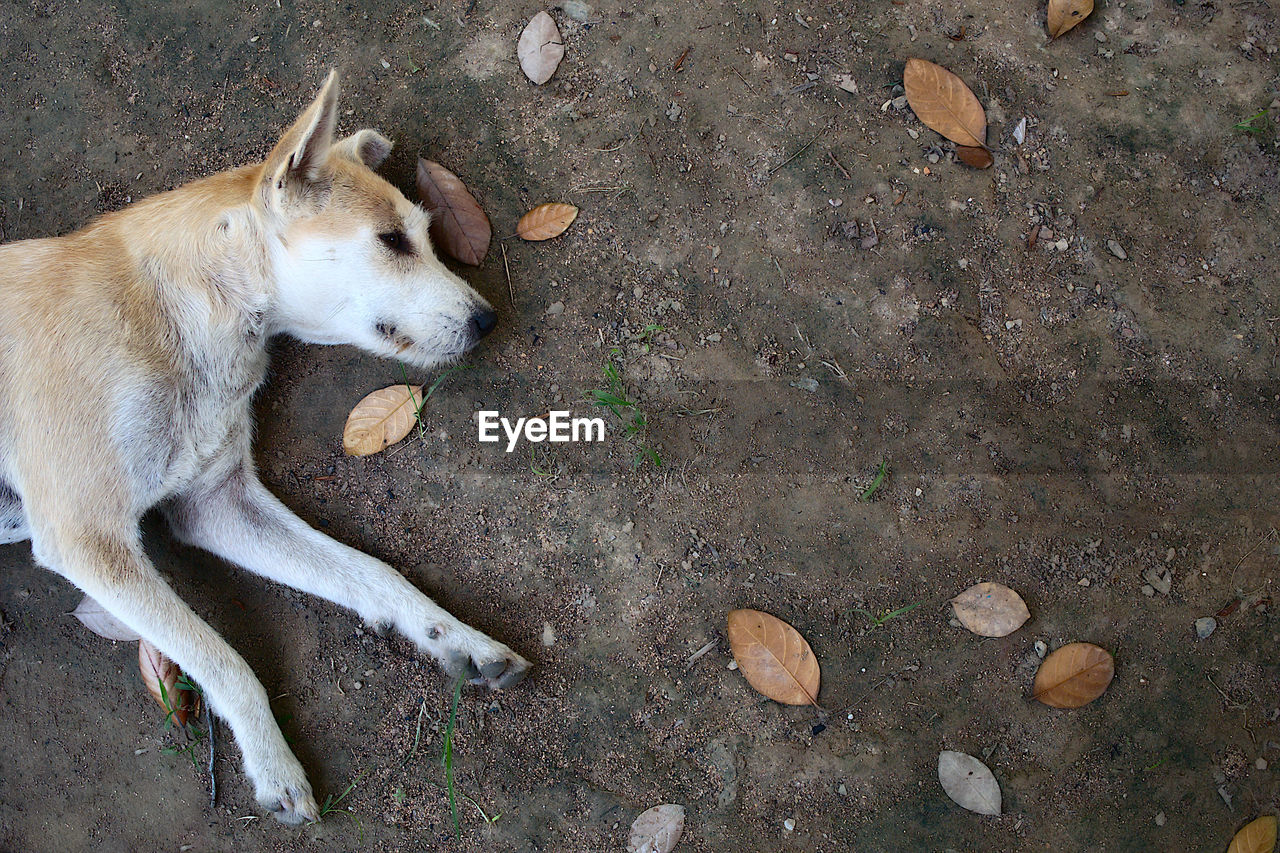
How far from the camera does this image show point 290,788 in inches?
135

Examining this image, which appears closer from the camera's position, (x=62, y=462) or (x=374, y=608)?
(x=62, y=462)

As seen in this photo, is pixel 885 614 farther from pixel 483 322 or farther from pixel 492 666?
pixel 483 322

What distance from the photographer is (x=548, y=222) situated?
12.8 ft

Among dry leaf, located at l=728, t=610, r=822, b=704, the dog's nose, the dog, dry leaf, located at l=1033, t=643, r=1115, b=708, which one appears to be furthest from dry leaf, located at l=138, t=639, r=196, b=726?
dry leaf, located at l=1033, t=643, r=1115, b=708

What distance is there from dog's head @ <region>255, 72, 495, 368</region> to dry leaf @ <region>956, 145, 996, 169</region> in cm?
234

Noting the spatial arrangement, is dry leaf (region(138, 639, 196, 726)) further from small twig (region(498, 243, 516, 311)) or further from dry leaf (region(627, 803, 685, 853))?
small twig (region(498, 243, 516, 311))

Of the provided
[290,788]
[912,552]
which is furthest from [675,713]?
[290,788]

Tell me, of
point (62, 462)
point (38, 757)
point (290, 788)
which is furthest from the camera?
point (38, 757)

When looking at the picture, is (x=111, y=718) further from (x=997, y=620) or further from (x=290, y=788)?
(x=997, y=620)

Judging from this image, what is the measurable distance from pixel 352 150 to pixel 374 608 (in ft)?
6.60

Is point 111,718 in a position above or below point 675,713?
below

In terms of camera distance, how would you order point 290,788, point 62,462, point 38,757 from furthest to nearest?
point 38,757, point 290,788, point 62,462

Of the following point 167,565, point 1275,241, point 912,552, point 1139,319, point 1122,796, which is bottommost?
point 1122,796

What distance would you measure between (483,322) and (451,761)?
192 cm
